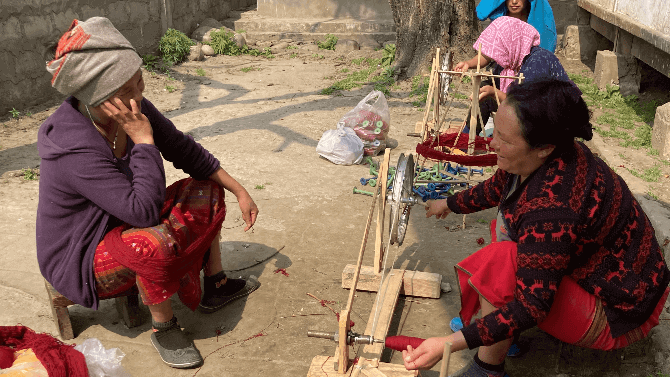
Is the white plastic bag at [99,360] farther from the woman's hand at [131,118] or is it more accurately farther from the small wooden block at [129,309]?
the woman's hand at [131,118]

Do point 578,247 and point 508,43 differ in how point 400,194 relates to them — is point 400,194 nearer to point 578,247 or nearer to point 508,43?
point 578,247

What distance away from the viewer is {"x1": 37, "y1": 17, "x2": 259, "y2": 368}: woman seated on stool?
2314 millimetres

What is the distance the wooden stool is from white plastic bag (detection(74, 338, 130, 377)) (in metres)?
0.42

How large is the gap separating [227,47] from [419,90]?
4242 mm

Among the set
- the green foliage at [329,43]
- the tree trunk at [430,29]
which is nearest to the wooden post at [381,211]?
the tree trunk at [430,29]

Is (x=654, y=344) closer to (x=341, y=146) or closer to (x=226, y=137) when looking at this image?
(x=341, y=146)

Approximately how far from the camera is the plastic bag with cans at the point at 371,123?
539 cm

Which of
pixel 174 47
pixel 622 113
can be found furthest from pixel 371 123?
pixel 174 47

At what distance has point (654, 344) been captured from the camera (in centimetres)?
257

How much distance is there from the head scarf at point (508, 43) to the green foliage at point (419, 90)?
2393 mm

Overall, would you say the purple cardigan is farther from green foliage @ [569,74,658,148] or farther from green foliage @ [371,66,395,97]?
green foliage @ [371,66,395,97]

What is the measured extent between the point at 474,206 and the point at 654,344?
1012mm

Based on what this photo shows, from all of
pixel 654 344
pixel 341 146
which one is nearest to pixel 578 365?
pixel 654 344

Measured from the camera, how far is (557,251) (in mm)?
1929
